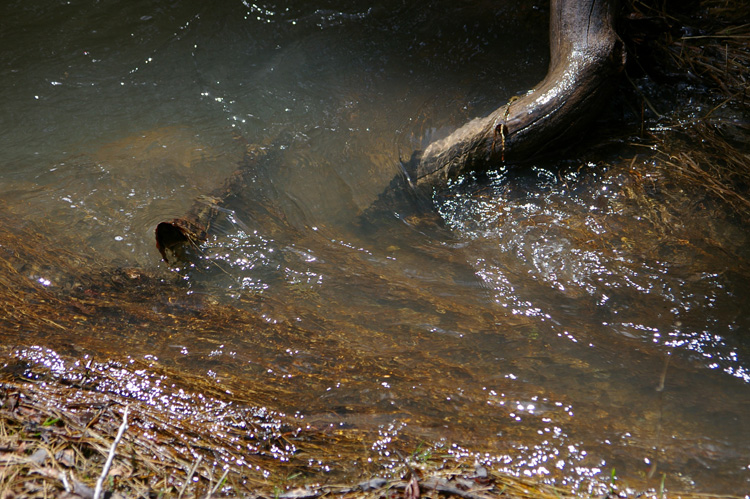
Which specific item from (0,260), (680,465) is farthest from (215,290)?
(680,465)

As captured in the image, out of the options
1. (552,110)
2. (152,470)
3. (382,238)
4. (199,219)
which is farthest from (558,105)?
(152,470)

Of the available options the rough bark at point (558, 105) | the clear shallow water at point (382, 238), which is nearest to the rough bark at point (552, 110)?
the rough bark at point (558, 105)

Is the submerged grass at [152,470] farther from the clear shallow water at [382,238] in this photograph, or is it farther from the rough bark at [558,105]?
the rough bark at [558,105]

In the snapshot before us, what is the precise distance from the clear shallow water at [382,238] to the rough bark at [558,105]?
20 centimetres

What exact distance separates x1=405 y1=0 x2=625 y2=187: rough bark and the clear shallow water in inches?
7.8

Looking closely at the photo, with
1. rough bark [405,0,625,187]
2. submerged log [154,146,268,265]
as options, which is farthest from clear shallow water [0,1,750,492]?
rough bark [405,0,625,187]

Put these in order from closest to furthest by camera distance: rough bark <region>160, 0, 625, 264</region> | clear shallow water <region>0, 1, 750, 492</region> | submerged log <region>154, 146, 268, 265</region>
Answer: clear shallow water <region>0, 1, 750, 492</region>
submerged log <region>154, 146, 268, 265</region>
rough bark <region>160, 0, 625, 264</region>

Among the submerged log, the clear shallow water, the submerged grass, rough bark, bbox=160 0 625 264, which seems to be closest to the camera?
the submerged grass

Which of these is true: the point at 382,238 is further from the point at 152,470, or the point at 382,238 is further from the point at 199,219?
the point at 152,470

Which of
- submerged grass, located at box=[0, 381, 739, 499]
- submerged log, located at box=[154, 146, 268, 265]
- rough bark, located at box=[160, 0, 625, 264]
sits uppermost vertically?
rough bark, located at box=[160, 0, 625, 264]

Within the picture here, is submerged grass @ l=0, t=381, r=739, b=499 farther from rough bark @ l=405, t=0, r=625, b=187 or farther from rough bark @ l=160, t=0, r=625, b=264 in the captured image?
rough bark @ l=405, t=0, r=625, b=187

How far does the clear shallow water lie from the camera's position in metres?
Result: 2.09

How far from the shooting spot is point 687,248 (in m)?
3.01

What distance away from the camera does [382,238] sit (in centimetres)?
329
